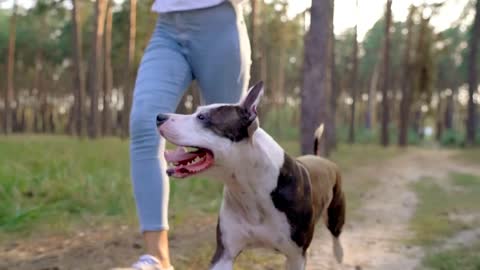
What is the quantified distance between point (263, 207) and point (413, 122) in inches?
2098

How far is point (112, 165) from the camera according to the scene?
10.1 m

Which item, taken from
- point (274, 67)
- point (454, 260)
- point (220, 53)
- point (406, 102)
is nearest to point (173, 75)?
point (220, 53)

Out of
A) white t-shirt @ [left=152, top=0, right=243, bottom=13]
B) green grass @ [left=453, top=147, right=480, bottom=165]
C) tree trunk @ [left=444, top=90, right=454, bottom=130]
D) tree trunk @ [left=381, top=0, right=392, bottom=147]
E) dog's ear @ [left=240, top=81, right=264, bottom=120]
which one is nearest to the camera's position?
dog's ear @ [left=240, top=81, right=264, bottom=120]

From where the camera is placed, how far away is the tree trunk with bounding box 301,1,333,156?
10.5 metres

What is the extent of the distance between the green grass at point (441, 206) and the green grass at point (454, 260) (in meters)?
0.63

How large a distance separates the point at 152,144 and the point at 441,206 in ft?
22.6

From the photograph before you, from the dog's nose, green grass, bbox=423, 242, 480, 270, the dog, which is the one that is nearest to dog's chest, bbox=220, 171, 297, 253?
the dog

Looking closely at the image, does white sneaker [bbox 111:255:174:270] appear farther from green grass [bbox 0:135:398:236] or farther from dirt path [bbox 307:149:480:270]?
green grass [bbox 0:135:398:236]

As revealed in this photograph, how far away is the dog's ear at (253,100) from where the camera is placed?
3.17m

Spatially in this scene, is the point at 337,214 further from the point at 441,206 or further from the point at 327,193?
the point at 441,206

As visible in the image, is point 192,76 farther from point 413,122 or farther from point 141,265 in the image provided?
point 413,122

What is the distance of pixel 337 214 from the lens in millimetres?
5086

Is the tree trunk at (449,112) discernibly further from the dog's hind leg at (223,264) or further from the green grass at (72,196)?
the dog's hind leg at (223,264)

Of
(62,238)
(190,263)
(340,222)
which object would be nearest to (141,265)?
(190,263)
